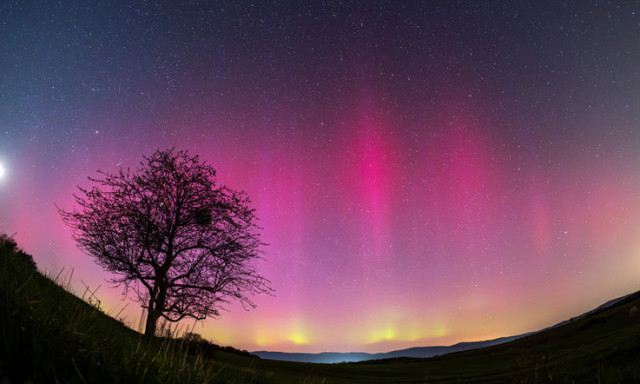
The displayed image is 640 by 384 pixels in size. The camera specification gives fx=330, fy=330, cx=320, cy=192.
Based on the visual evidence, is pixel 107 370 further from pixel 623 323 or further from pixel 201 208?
pixel 623 323

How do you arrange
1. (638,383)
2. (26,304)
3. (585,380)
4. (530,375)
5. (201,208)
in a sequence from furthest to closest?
(201,208)
(585,380)
(638,383)
(530,375)
(26,304)

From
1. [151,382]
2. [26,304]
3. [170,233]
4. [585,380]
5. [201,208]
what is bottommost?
[585,380]

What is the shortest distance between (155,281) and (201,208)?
489 centimetres

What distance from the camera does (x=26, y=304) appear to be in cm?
221

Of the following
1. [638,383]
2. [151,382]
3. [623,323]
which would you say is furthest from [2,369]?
[623,323]

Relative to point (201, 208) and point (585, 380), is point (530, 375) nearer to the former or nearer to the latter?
point (585, 380)

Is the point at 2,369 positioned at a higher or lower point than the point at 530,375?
higher

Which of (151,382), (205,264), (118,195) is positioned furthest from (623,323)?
(118,195)

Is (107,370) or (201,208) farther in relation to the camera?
(201,208)

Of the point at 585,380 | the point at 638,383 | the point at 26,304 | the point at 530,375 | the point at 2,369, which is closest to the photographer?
the point at 2,369

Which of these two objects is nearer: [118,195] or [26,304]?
[26,304]

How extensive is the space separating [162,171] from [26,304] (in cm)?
2010

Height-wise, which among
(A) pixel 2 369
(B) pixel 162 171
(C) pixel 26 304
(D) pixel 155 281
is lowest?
(A) pixel 2 369

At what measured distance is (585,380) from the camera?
278 inches
